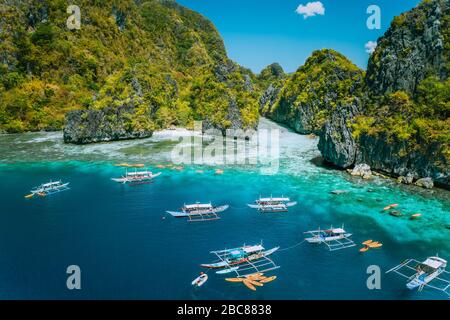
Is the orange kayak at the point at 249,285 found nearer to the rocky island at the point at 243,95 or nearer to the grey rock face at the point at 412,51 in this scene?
the rocky island at the point at 243,95

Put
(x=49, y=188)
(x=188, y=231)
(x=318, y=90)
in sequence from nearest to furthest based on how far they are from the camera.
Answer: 1. (x=188, y=231)
2. (x=49, y=188)
3. (x=318, y=90)

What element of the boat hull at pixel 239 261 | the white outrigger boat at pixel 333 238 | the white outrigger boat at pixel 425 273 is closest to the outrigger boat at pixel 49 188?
the boat hull at pixel 239 261

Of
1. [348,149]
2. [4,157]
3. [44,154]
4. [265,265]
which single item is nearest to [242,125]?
[348,149]

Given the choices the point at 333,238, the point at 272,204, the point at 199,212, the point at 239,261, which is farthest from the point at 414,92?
the point at 239,261

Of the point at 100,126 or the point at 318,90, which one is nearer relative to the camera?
the point at 100,126

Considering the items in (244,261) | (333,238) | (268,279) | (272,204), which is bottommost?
(268,279)

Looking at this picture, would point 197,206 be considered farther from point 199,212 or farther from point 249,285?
point 249,285
